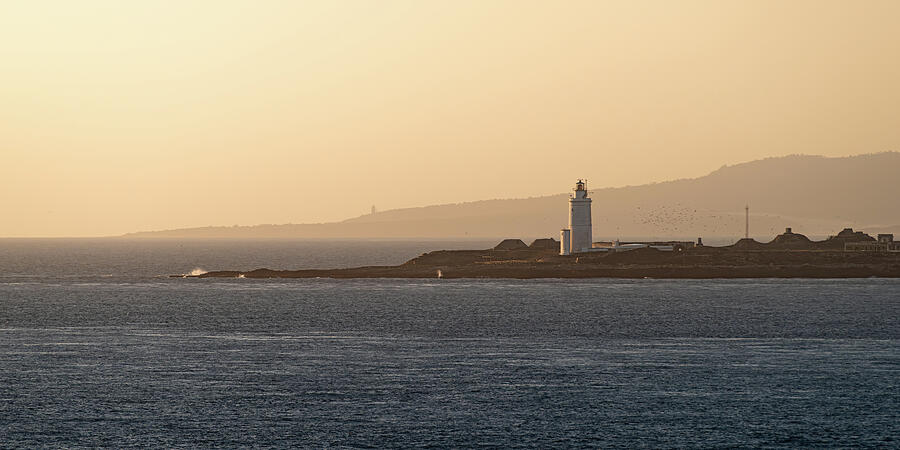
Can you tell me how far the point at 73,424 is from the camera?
42312mm

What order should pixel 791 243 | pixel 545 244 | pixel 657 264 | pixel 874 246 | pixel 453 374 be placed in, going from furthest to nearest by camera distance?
pixel 545 244
pixel 791 243
pixel 874 246
pixel 657 264
pixel 453 374

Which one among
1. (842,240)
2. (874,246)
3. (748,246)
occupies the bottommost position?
(874,246)

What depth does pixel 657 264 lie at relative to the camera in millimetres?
150625

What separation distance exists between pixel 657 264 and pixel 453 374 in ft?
327

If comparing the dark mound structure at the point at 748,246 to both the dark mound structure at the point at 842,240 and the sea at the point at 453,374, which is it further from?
the sea at the point at 453,374

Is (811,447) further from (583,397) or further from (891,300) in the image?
(891,300)

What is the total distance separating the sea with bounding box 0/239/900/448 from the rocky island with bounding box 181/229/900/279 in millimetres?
35804

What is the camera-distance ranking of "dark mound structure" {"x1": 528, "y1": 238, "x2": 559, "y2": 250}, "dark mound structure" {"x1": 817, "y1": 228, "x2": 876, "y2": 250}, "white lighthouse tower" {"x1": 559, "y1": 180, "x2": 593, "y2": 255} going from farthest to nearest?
"dark mound structure" {"x1": 528, "y1": 238, "x2": 559, "y2": 250} → "dark mound structure" {"x1": 817, "y1": 228, "x2": 876, "y2": 250} → "white lighthouse tower" {"x1": 559, "y1": 180, "x2": 593, "y2": 255}

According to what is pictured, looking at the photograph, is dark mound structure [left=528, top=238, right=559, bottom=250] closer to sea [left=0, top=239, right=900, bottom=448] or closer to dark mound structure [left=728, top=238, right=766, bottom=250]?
dark mound structure [left=728, top=238, right=766, bottom=250]

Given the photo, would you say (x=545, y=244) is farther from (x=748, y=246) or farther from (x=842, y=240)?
(x=842, y=240)

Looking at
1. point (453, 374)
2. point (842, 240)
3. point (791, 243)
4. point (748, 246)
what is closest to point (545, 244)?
point (748, 246)

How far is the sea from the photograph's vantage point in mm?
41000

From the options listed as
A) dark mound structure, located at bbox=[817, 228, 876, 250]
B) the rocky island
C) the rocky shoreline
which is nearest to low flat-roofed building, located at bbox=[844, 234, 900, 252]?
the rocky island

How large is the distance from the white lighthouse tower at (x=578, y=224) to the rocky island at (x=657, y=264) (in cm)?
144
